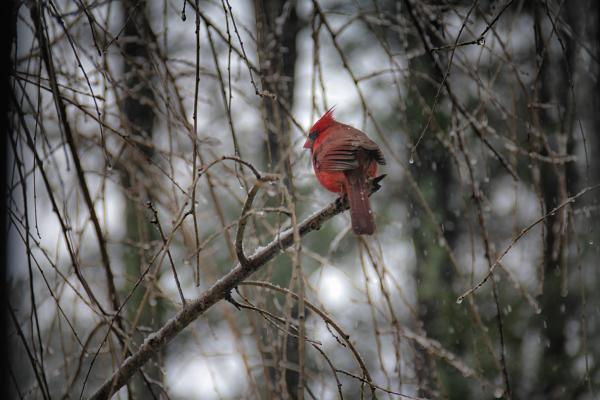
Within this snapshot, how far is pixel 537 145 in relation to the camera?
2418mm

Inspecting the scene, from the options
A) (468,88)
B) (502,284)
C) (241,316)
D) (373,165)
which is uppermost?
(468,88)

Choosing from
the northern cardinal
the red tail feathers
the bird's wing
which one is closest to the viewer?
the red tail feathers

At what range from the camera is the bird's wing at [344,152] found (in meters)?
2.64

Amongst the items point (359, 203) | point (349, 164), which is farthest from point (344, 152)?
point (359, 203)

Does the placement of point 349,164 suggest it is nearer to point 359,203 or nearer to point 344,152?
point 344,152

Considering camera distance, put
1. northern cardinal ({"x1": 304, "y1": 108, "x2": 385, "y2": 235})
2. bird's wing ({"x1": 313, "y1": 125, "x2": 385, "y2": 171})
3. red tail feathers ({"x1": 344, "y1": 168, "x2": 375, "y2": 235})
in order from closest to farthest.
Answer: red tail feathers ({"x1": 344, "y1": 168, "x2": 375, "y2": 235})
northern cardinal ({"x1": 304, "y1": 108, "x2": 385, "y2": 235})
bird's wing ({"x1": 313, "y1": 125, "x2": 385, "y2": 171})

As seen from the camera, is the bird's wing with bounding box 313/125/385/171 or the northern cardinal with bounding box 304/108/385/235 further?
the bird's wing with bounding box 313/125/385/171

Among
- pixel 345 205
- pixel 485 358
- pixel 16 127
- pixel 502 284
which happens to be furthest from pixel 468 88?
pixel 16 127

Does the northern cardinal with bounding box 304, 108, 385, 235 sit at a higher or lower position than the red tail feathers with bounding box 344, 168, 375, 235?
higher

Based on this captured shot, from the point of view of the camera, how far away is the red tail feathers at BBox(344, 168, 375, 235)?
7.18ft

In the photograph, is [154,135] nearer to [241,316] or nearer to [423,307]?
[241,316]

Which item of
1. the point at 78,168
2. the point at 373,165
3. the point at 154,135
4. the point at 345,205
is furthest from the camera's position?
the point at 154,135

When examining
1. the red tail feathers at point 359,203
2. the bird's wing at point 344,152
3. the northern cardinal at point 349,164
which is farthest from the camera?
the bird's wing at point 344,152

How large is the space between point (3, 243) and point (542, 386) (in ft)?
15.1
